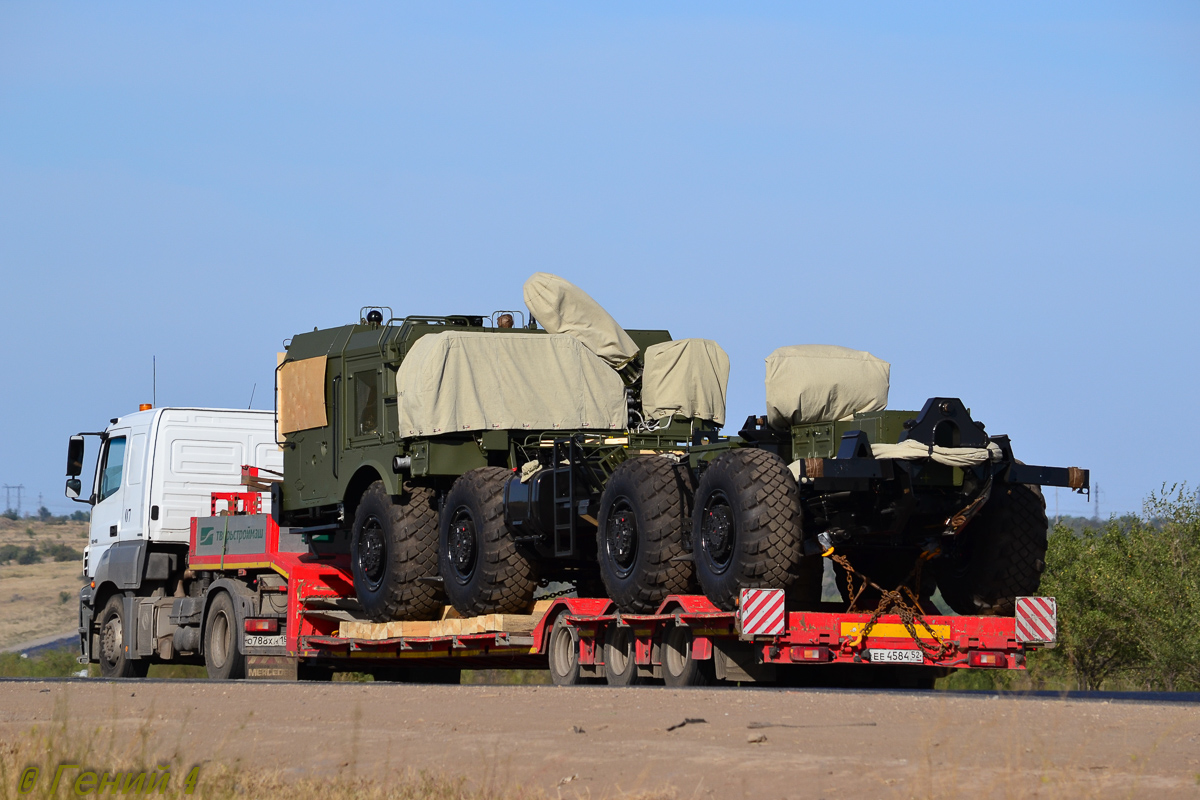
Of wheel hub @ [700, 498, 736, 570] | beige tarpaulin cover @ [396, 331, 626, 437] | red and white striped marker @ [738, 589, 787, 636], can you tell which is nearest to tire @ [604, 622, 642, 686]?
wheel hub @ [700, 498, 736, 570]

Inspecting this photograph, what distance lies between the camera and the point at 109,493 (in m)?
24.5

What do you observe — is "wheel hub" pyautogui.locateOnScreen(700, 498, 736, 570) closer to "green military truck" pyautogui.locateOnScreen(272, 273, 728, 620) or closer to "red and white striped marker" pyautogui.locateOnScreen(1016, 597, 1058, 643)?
"green military truck" pyautogui.locateOnScreen(272, 273, 728, 620)

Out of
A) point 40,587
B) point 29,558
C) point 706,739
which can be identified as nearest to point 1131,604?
point 706,739

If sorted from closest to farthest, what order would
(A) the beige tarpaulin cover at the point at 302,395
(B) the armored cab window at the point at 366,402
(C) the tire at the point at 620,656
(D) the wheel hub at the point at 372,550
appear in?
1. (C) the tire at the point at 620,656
2. (D) the wheel hub at the point at 372,550
3. (B) the armored cab window at the point at 366,402
4. (A) the beige tarpaulin cover at the point at 302,395

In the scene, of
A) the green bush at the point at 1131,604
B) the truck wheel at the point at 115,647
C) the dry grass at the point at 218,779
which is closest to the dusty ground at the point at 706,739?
the dry grass at the point at 218,779

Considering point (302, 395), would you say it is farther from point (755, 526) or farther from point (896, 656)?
point (896, 656)

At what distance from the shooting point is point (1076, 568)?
39.6m

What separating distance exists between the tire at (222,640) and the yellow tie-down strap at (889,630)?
934 cm

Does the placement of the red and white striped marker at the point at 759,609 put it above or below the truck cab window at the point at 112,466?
below

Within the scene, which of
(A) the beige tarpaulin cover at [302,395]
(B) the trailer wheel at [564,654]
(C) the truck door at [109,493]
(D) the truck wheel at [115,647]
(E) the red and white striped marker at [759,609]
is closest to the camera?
(E) the red and white striped marker at [759,609]

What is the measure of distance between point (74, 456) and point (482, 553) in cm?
925

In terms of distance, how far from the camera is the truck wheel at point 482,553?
695 inches

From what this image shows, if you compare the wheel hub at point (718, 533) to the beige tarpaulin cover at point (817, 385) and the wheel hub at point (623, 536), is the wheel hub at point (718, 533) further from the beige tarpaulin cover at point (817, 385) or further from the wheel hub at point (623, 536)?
the beige tarpaulin cover at point (817, 385)

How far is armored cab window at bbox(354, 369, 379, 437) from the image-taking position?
19953mm
